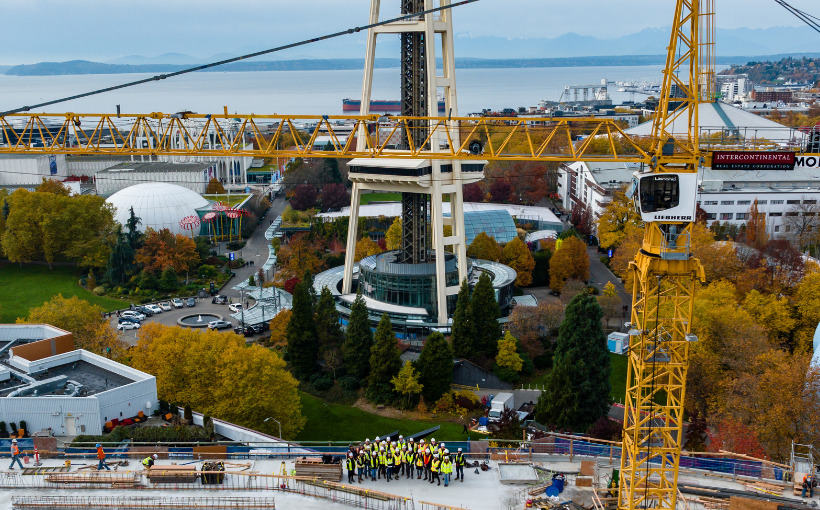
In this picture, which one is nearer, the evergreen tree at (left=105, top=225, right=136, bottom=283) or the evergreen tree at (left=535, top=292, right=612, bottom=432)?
the evergreen tree at (left=535, top=292, right=612, bottom=432)

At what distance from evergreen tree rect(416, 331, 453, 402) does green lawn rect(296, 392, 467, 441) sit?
236 cm

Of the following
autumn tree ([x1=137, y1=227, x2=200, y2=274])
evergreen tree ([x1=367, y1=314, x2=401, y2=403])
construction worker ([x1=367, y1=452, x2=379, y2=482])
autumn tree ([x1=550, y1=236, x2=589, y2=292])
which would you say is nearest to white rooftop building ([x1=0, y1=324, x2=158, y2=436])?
construction worker ([x1=367, y1=452, x2=379, y2=482])

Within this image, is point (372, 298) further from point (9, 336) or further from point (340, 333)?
point (9, 336)

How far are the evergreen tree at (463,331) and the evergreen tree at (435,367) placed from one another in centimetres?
433

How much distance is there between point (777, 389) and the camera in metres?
35.7

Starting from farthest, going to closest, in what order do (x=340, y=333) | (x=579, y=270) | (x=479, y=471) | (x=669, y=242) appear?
(x=579, y=270) → (x=340, y=333) → (x=479, y=471) → (x=669, y=242)

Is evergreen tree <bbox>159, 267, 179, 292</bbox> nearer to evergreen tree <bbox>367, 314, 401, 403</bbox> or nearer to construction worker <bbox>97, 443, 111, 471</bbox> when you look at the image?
evergreen tree <bbox>367, 314, 401, 403</bbox>

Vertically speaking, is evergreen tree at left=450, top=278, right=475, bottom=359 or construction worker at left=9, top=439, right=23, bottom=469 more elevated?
construction worker at left=9, top=439, right=23, bottom=469

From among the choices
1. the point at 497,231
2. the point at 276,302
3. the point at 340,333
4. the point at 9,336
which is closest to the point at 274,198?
the point at 497,231

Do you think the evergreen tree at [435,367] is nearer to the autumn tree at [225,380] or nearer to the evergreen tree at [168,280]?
the autumn tree at [225,380]

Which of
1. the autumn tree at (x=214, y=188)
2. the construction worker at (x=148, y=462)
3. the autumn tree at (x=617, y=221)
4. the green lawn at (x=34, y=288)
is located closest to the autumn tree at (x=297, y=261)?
the green lawn at (x=34, y=288)

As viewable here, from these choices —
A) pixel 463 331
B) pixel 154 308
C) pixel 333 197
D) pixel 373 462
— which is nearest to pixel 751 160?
pixel 373 462

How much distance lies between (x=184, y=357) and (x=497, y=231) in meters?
45.5

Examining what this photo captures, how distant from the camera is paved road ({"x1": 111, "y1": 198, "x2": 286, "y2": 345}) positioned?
2472 inches
